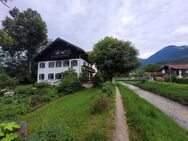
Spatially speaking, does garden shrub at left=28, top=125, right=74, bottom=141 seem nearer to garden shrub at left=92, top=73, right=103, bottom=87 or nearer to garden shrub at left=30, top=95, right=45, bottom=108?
garden shrub at left=30, top=95, right=45, bottom=108

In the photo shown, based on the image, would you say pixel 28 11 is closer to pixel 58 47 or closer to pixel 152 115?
pixel 58 47

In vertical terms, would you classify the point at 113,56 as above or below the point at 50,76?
above

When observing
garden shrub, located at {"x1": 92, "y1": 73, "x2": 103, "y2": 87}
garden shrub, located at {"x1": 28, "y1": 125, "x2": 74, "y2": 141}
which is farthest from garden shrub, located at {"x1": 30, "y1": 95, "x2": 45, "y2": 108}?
garden shrub, located at {"x1": 92, "y1": 73, "x2": 103, "y2": 87}

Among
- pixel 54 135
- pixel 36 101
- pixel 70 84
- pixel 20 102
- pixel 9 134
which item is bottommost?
pixel 36 101

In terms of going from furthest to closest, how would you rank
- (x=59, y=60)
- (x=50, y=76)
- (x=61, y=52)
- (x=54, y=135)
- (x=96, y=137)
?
(x=50, y=76)
(x=59, y=60)
(x=61, y=52)
(x=96, y=137)
(x=54, y=135)

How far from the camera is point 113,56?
33.5m

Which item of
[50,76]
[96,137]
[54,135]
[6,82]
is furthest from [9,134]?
[50,76]

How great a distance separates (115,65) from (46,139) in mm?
29277

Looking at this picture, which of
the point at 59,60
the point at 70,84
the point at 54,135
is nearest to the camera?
the point at 54,135

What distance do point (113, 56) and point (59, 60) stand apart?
12945 mm

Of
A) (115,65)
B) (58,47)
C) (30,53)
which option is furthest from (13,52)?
(115,65)

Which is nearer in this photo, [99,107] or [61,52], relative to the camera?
[99,107]

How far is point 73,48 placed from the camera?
125ft

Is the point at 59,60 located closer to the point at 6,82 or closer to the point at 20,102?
the point at 6,82
